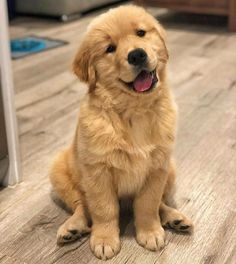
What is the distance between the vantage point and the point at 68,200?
130 cm

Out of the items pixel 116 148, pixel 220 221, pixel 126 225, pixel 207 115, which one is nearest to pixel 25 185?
pixel 126 225

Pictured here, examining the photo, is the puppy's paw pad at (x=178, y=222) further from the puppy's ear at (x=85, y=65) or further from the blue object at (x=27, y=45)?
the blue object at (x=27, y=45)

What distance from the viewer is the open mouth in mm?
1075

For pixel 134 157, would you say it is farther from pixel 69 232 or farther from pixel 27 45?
pixel 27 45

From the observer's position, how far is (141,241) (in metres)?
1.20

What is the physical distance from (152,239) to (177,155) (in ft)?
1.74

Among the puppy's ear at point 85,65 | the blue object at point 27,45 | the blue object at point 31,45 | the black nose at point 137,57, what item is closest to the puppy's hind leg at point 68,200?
the puppy's ear at point 85,65

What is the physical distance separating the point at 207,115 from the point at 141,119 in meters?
0.90

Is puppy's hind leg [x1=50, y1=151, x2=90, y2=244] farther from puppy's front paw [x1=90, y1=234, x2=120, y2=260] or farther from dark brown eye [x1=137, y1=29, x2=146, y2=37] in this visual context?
dark brown eye [x1=137, y1=29, x2=146, y2=37]

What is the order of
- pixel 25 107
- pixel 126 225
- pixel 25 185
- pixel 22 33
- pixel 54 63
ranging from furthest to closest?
pixel 22 33 → pixel 54 63 → pixel 25 107 → pixel 25 185 → pixel 126 225

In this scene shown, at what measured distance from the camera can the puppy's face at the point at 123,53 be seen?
1044 millimetres

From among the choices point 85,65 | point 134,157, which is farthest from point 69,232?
point 85,65

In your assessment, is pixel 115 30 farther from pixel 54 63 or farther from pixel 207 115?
pixel 54 63

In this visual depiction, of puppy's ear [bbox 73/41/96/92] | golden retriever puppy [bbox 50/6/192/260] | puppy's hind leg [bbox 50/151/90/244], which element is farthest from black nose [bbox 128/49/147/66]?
puppy's hind leg [bbox 50/151/90/244]
